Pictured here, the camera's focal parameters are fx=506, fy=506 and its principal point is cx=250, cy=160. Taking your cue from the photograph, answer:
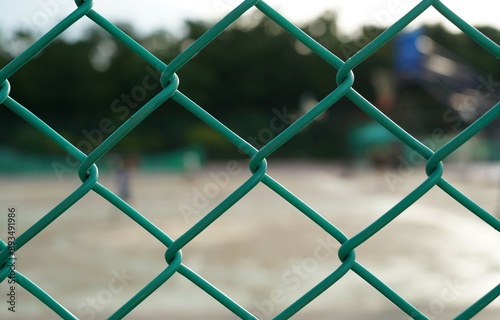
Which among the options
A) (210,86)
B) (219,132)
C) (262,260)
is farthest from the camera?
(210,86)

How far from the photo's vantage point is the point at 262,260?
5645mm

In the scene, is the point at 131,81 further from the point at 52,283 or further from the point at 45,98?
the point at 52,283

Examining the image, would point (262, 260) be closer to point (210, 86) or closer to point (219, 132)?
point (219, 132)

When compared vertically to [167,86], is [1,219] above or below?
above

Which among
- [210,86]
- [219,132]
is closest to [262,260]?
[219,132]

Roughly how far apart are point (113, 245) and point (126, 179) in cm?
389

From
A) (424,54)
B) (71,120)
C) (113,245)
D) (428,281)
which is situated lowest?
(428,281)

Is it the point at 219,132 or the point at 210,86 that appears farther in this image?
the point at 210,86

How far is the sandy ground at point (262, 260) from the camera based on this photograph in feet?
13.4

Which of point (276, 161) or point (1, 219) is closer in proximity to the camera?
point (1, 219)

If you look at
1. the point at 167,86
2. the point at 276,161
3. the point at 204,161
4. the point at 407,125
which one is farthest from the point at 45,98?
the point at 167,86

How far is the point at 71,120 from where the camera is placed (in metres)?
26.3

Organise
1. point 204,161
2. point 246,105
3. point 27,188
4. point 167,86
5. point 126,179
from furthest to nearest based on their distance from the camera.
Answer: point 246,105
point 204,161
point 27,188
point 126,179
point 167,86

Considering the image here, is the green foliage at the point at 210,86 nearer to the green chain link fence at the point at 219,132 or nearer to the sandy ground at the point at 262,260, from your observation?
the sandy ground at the point at 262,260
